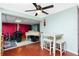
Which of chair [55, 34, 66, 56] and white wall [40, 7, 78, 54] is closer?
white wall [40, 7, 78, 54]

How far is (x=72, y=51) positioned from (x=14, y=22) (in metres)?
1.28

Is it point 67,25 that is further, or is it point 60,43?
point 60,43

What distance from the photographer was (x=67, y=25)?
133 cm

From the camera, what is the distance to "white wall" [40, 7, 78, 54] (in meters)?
1.25

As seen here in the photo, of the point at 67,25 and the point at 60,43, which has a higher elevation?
the point at 67,25

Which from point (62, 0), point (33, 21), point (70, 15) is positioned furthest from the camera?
point (33, 21)

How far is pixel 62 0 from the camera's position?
93 cm

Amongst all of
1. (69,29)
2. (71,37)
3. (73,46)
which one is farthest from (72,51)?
(69,29)

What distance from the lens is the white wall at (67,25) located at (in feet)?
4.11

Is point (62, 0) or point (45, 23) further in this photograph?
point (45, 23)

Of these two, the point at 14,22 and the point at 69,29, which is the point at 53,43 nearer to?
the point at 69,29

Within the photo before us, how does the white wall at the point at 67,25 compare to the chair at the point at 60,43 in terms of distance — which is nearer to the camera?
the white wall at the point at 67,25

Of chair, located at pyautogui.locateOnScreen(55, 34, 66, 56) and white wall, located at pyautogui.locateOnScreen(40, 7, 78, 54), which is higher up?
white wall, located at pyautogui.locateOnScreen(40, 7, 78, 54)

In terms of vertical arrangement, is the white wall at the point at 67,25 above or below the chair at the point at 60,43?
above
